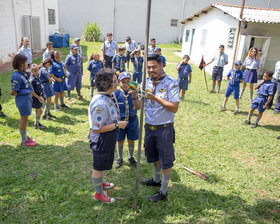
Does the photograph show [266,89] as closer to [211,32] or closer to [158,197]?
[158,197]

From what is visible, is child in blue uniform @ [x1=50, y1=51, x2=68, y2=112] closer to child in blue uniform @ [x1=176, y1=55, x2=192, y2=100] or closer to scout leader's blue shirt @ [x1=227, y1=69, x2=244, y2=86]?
child in blue uniform @ [x1=176, y1=55, x2=192, y2=100]

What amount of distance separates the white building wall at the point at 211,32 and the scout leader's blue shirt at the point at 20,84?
444 inches

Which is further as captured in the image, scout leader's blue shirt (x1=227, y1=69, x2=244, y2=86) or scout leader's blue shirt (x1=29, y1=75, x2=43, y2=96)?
scout leader's blue shirt (x1=227, y1=69, x2=244, y2=86)

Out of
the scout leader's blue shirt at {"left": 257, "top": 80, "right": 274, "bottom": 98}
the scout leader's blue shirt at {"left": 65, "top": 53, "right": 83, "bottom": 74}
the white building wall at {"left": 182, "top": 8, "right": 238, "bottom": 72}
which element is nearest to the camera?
the scout leader's blue shirt at {"left": 257, "top": 80, "right": 274, "bottom": 98}

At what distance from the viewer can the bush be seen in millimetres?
22922

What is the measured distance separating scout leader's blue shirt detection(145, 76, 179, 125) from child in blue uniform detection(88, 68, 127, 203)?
1.40 feet

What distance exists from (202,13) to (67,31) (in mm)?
16022

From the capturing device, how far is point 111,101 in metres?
3.25

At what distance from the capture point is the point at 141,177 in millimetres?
4309

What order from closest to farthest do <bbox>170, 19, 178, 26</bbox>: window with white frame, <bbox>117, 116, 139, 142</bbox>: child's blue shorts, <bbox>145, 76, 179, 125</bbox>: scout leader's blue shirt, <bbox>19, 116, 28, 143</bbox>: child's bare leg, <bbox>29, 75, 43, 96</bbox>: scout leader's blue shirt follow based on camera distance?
<bbox>145, 76, 179, 125</bbox>: scout leader's blue shirt
<bbox>117, 116, 139, 142</bbox>: child's blue shorts
<bbox>19, 116, 28, 143</bbox>: child's bare leg
<bbox>29, 75, 43, 96</bbox>: scout leader's blue shirt
<bbox>170, 19, 178, 26</bbox>: window with white frame

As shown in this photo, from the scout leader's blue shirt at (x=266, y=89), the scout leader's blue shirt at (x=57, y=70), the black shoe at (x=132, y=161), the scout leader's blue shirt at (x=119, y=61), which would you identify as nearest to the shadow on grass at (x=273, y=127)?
the scout leader's blue shirt at (x=266, y=89)

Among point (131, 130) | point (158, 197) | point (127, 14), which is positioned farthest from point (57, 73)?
point (127, 14)

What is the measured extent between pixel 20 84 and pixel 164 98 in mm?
3124

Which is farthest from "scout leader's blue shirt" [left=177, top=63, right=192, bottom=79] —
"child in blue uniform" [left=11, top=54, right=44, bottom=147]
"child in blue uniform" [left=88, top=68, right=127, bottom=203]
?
"child in blue uniform" [left=88, top=68, right=127, bottom=203]
